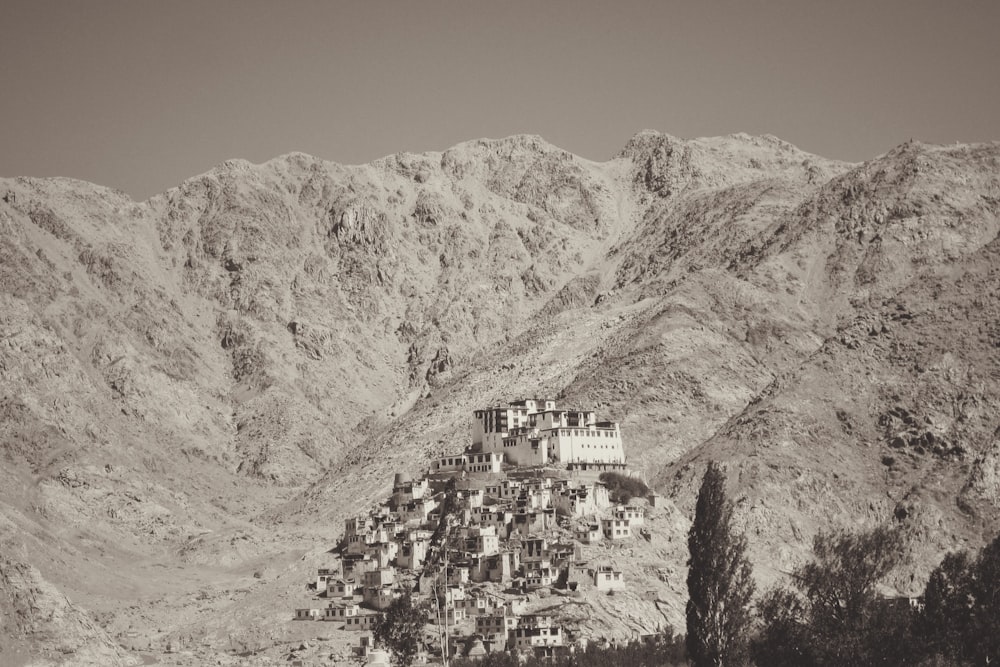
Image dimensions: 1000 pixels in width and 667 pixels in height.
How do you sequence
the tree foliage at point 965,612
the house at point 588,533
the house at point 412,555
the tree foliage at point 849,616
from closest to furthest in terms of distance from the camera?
the tree foliage at point 849,616
the tree foliage at point 965,612
the house at point 588,533
the house at point 412,555

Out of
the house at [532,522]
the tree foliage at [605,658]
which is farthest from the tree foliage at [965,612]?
the house at [532,522]

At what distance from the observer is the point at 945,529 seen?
144125 millimetres

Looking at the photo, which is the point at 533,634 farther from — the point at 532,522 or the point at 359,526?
the point at 359,526

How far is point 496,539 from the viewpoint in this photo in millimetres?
131625

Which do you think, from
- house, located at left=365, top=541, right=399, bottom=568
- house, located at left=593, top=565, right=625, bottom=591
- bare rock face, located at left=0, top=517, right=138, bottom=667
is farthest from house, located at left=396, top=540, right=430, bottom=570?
bare rock face, located at left=0, top=517, right=138, bottom=667

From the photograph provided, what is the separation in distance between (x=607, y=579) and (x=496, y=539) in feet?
28.5

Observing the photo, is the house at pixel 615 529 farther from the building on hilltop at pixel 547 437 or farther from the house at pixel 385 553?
the house at pixel 385 553

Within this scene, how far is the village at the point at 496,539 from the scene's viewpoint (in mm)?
119875

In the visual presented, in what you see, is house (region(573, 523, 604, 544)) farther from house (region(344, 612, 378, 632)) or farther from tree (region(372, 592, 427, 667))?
tree (region(372, 592, 427, 667))

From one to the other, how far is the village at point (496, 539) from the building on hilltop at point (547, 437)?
10cm

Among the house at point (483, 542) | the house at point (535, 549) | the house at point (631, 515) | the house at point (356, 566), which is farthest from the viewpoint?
the house at point (631, 515)

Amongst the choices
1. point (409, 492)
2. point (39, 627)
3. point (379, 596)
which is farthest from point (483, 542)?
point (39, 627)

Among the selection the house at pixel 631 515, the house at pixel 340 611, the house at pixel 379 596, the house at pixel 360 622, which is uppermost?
the house at pixel 631 515

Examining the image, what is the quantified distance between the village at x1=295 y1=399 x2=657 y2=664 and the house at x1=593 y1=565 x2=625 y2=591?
86 millimetres
